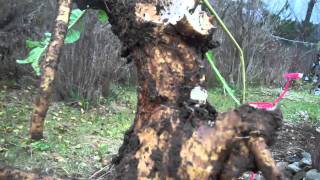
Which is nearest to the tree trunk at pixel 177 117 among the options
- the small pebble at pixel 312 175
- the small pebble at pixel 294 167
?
the small pebble at pixel 312 175

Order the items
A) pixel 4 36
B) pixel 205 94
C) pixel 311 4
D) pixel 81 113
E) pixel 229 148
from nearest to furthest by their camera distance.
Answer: pixel 229 148 < pixel 205 94 < pixel 81 113 < pixel 4 36 < pixel 311 4

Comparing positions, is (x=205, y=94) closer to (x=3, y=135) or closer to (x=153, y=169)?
(x=153, y=169)

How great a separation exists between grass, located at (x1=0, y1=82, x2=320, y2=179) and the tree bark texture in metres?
0.66

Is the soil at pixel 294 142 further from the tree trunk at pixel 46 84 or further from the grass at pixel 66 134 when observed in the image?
the tree trunk at pixel 46 84

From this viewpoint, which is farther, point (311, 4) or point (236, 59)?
point (311, 4)

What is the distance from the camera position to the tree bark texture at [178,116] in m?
1.56

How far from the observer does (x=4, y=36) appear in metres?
5.45

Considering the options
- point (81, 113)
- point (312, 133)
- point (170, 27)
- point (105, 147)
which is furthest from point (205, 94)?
point (312, 133)

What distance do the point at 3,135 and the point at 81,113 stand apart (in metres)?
1.37

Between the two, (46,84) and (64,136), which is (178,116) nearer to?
(46,84)

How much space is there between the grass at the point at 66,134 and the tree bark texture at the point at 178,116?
660mm

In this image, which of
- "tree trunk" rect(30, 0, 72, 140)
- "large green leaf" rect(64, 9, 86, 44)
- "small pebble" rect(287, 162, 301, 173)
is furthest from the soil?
"tree trunk" rect(30, 0, 72, 140)

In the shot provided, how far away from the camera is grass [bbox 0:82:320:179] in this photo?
128 inches

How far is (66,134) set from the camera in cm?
→ 400
